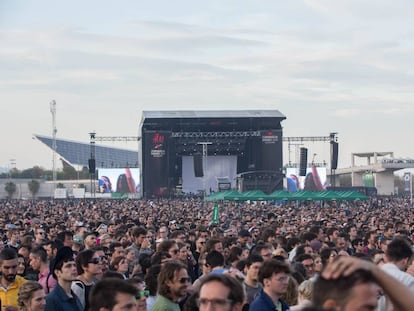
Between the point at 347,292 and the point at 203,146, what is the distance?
67.2 meters

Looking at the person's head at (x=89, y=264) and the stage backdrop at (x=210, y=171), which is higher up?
the stage backdrop at (x=210, y=171)

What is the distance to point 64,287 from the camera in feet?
28.1

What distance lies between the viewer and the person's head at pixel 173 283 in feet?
24.4

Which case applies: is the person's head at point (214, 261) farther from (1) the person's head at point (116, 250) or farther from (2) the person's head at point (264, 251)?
(1) the person's head at point (116, 250)

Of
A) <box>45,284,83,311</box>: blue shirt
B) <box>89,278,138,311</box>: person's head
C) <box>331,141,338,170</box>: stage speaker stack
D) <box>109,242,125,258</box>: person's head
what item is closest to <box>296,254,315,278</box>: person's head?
<box>109,242,125,258</box>: person's head

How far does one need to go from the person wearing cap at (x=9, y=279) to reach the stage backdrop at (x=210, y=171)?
64106mm

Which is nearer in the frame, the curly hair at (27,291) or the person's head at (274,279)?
the person's head at (274,279)

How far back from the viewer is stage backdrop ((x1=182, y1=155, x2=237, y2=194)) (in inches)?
2932

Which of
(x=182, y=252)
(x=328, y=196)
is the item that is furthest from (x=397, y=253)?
(x=328, y=196)

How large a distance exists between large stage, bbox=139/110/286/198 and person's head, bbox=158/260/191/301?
195 feet

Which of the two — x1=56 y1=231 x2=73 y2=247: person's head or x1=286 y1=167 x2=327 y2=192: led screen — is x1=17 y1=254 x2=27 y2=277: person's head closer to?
x1=56 y1=231 x2=73 y2=247: person's head

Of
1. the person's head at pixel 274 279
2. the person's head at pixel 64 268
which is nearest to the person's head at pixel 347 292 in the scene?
the person's head at pixel 274 279

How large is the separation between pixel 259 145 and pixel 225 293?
216ft

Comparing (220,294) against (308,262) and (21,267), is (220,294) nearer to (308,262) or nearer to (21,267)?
(308,262)
